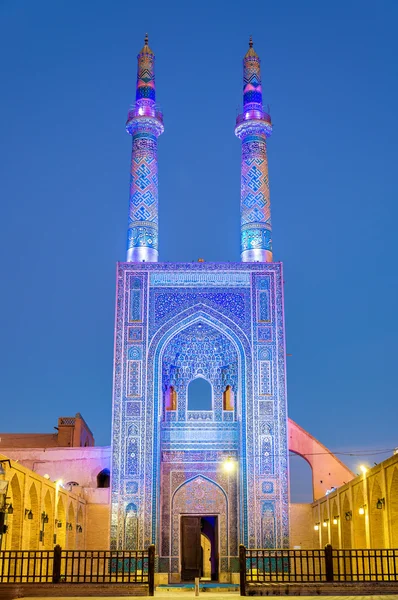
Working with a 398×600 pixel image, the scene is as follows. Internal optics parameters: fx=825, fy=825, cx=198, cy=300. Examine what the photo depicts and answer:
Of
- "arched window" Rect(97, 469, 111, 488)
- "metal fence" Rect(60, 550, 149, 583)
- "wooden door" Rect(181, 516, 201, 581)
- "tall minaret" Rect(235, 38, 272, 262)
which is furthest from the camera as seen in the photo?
"arched window" Rect(97, 469, 111, 488)

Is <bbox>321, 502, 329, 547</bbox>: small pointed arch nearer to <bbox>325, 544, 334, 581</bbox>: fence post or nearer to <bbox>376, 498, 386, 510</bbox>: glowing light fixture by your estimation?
<bbox>376, 498, 386, 510</bbox>: glowing light fixture

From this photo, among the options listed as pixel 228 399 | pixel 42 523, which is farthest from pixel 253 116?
pixel 42 523

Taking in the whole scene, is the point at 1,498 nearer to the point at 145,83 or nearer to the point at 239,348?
the point at 239,348

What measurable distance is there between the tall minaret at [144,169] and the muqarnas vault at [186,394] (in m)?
0.03

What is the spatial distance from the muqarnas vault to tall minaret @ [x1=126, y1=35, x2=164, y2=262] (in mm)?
32

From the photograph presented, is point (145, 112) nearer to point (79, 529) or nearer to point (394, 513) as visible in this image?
point (79, 529)

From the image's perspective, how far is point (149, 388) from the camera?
17.3m

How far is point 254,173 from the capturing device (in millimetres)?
19328

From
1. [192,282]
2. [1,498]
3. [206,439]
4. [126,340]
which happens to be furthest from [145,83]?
[1,498]

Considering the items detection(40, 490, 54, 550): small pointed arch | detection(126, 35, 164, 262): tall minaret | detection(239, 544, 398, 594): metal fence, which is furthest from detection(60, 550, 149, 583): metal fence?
detection(126, 35, 164, 262): tall minaret

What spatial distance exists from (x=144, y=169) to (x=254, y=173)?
2.57 metres

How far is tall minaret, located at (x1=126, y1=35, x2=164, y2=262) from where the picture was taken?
1872 cm

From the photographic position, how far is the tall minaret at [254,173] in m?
18.9

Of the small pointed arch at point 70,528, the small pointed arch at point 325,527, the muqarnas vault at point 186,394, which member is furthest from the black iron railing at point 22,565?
the small pointed arch at point 325,527
